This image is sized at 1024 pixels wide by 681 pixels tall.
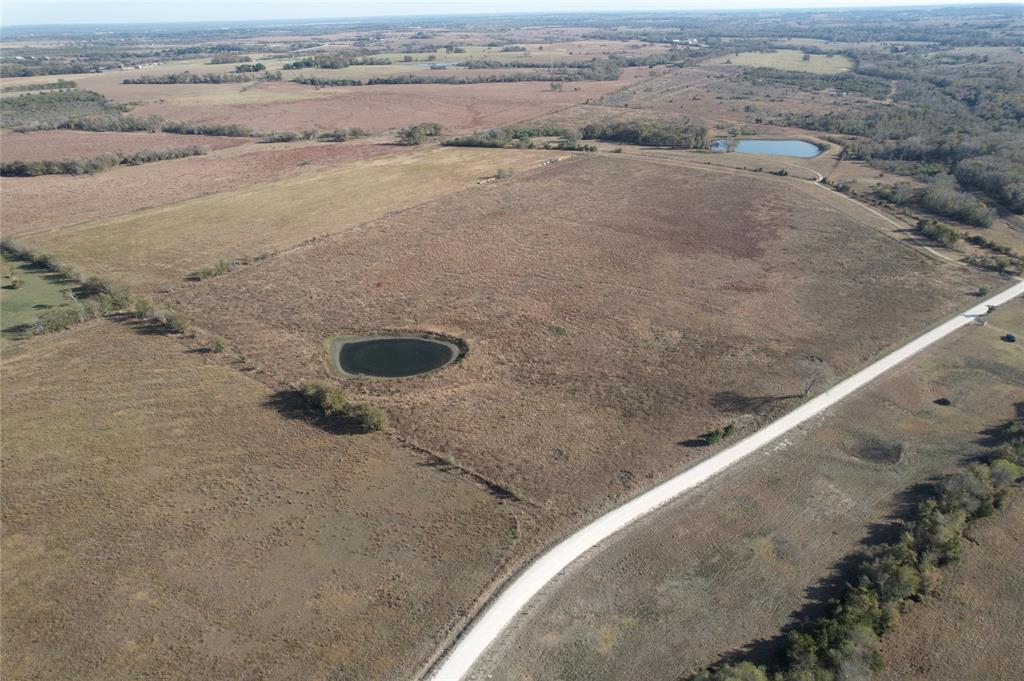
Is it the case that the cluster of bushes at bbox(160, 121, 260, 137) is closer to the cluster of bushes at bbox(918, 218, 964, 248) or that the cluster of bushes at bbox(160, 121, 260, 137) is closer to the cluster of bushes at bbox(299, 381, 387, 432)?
the cluster of bushes at bbox(299, 381, 387, 432)

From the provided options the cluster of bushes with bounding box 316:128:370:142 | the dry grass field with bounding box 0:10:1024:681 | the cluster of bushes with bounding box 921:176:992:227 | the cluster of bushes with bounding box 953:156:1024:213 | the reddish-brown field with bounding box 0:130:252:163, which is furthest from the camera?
the cluster of bushes with bounding box 316:128:370:142

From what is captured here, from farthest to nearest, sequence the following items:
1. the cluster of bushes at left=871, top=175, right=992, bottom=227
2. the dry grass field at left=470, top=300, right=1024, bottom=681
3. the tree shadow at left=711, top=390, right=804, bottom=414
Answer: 1. the cluster of bushes at left=871, top=175, right=992, bottom=227
2. the tree shadow at left=711, top=390, right=804, bottom=414
3. the dry grass field at left=470, top=300, right=1024, bottom=681

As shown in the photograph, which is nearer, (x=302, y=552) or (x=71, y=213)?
(x=302, y=552)

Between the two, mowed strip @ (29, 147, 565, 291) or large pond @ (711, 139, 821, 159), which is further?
large pond @ (711, 139, 821, 159)

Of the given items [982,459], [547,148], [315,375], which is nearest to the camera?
[982,459]

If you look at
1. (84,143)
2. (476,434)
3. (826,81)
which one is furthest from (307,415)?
(826,81)

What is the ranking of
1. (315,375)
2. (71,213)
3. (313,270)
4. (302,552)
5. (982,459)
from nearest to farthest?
(302,552)
(982,459)
(315,375)
(313,270)
(71,213)

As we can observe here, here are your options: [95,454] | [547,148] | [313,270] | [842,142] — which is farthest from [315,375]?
[842,142]

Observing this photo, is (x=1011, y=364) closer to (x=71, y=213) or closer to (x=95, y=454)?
(x=95, y=454)

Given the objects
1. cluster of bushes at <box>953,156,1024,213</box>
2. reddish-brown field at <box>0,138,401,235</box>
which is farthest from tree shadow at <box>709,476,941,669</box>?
reddish-brown field at <box>0,138,401,235</box>
